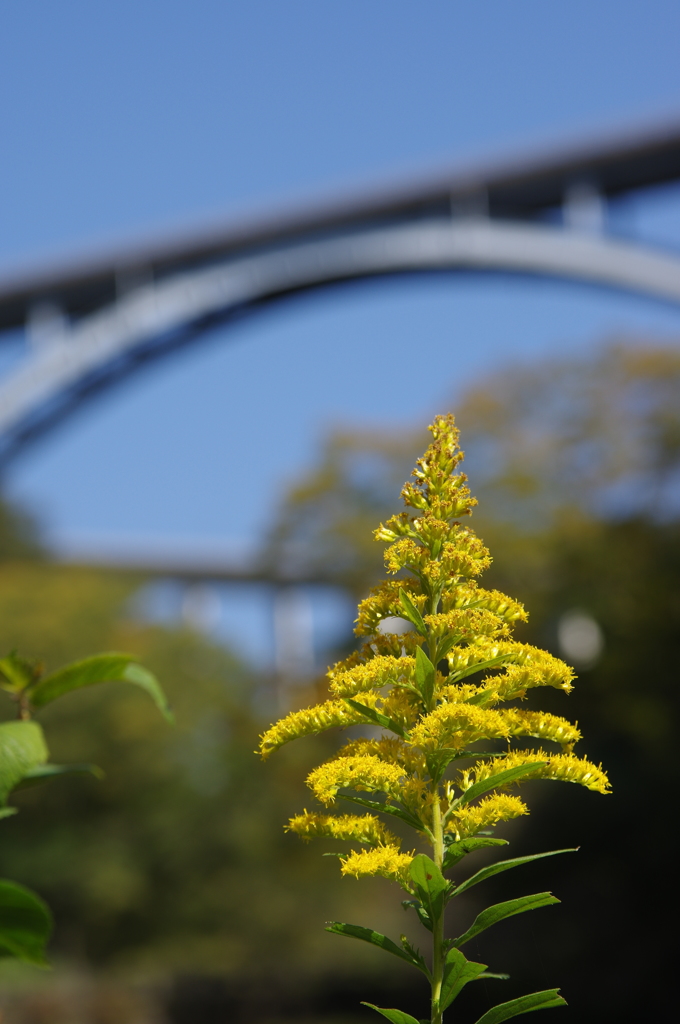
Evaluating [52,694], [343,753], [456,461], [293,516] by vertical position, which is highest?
[293,516]

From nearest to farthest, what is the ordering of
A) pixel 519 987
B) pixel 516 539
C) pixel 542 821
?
pixel 519 987 < pixel 542 821 < pixel 516 539

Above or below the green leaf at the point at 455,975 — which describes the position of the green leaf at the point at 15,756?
above

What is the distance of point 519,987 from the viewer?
10945mm

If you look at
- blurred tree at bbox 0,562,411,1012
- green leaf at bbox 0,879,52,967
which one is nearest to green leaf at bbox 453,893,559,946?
green leaf at bbox 0,879,52,967

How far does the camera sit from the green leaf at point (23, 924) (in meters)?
1.18

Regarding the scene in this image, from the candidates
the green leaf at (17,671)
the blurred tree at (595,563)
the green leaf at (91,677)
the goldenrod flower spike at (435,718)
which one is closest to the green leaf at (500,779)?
the goldenrod flower spike at (435,718)

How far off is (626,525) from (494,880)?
4.62 meters

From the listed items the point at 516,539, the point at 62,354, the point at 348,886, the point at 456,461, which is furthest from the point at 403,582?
the point at 348,886

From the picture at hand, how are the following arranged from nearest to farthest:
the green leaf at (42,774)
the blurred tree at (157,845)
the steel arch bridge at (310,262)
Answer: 1. the green leaf at (42,774)
2. the steel arch bridge at (310,262)
3. the blurred tree at (157,845)

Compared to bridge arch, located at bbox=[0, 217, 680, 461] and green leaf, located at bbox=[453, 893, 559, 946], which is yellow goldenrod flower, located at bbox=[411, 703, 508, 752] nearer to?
green leaf, located at bbox=[453, 893, 559, 946]

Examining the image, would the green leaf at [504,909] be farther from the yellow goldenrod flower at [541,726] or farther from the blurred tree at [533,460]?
the blurred tree at [533,460]

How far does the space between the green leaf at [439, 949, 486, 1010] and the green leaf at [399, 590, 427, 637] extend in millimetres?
342

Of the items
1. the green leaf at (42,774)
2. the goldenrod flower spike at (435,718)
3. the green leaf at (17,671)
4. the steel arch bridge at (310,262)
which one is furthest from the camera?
the steel arch bridge at (310,262)

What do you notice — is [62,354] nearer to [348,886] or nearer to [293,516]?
[293,516]
